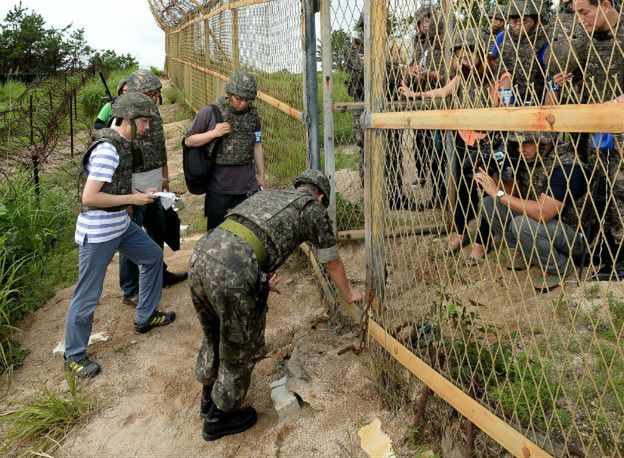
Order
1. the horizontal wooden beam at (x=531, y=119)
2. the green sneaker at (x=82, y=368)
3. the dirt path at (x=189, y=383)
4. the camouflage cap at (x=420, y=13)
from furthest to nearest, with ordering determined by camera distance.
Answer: the green sneaker at (x=82, y=368), the dirt path at (x=189, y=383), the camouflage cap at (x=420, y=13), the horizontal wooden beam at (x=531, y=119)

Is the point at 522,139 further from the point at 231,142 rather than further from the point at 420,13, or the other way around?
the point at 231,142

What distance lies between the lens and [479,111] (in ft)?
5.49

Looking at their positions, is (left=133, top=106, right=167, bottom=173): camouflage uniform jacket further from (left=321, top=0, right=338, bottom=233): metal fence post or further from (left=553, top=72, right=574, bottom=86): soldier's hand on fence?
(left=553, top=72, right=574, bottom=86): soldier's hand on fence

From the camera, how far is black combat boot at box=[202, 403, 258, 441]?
8.83ft

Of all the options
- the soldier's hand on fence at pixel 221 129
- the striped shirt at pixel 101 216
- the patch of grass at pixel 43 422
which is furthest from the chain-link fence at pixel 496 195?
the patch of grass at pixel 43 422

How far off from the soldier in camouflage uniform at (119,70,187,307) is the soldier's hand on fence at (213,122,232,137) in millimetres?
403

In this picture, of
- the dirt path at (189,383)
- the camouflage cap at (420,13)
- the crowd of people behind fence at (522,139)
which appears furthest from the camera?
the dirt path at (189,383)

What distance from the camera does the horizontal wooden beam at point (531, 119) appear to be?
129 centimetres

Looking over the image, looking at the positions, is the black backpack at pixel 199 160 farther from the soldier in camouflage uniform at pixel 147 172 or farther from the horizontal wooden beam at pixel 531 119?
the horizontal wooden beam at pixel 531 119

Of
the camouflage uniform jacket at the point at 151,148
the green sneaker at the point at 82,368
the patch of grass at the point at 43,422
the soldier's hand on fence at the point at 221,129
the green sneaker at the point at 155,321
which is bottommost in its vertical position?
the patch of grass at the point at 43,422

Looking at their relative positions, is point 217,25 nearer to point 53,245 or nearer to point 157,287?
point 53,245

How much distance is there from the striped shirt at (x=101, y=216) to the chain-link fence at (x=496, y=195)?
3.94 ft

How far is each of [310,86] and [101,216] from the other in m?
1.45

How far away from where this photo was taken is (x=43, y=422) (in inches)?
113
